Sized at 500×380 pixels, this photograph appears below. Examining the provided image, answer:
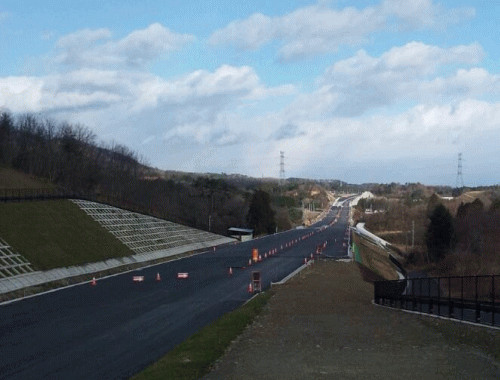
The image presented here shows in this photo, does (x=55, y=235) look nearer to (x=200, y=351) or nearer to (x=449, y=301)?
(x=449, y=301)

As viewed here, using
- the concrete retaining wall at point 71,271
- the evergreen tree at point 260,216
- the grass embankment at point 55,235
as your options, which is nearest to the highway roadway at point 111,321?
the concrete retaining wall at point 71,271

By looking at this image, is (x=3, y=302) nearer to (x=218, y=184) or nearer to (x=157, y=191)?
(x=157, y=191)

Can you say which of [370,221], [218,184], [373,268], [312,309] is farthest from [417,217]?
[312,309]

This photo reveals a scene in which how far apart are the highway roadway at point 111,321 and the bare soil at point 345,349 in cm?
256

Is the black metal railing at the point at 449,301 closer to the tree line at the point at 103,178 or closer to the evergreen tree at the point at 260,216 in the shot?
the tree line at the point at 103,178

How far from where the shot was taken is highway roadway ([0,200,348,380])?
16.9 meters

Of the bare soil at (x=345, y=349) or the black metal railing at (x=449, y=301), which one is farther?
the black metal railing at (x=449, y=301)

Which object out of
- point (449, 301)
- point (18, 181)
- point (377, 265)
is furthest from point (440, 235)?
point (449, 301)

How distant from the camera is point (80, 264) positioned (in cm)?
4366

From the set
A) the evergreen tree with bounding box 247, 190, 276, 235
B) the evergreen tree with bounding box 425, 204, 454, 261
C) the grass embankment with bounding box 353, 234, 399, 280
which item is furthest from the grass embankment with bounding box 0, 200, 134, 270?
the evergreen tree with bounding box 247, 190, 276, 235

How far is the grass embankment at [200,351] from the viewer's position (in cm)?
1470

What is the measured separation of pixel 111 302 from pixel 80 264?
14.0 m

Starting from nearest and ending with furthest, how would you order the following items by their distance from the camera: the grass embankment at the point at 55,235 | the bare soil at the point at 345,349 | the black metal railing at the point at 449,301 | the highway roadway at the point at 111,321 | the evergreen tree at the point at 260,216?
1. the bare soil at the point at 345,349
2. the highway roadway at the point at 111,321
3. the black metal railing at the point at 449,301
4. the grass embankment at the point at 55,235
5. the evergreen tree at the point at 260,216

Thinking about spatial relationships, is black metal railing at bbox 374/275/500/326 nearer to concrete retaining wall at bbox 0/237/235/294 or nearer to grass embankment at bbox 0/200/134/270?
concrete retaining wall at bbox 0/237/235/294
